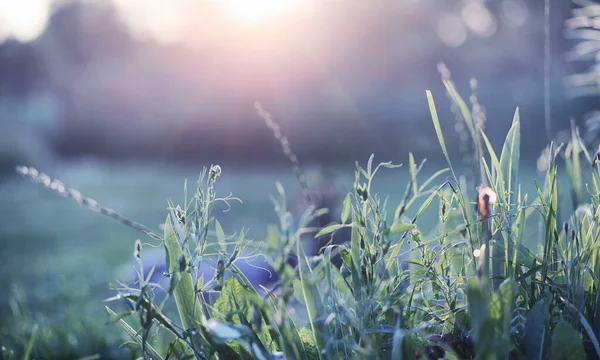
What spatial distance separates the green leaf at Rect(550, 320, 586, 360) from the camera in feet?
2.63

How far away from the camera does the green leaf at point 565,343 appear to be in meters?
0.80

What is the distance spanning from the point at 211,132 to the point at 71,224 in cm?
498

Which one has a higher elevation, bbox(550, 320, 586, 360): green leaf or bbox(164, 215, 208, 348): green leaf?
bbox(164, 215, 208, 348): green leaf

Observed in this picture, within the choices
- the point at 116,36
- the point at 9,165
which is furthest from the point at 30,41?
the point at 9,165

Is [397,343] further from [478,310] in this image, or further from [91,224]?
[91,224]

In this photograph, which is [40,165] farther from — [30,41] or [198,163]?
[30,41]

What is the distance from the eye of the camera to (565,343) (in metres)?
0.81

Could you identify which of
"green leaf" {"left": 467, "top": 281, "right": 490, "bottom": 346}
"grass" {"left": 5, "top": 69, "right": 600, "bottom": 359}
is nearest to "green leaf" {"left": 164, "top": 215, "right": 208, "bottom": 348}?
"grass" {"left": 5, "top": 69, "right": 600, "bottom": 359}

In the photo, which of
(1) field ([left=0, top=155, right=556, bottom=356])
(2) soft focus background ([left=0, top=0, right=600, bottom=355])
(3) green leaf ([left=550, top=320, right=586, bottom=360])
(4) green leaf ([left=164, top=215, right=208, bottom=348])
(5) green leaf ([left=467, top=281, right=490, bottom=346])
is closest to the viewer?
(5) green leaf ([left=467, top=281, right=490, bottom=346])

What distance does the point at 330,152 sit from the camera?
12383mm

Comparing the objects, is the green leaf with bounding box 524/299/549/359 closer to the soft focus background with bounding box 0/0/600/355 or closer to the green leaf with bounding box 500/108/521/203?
the green leaf with bounding box 500/108/521/203

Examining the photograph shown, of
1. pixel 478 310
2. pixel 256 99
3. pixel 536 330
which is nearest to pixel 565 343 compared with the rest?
pixel 536 330

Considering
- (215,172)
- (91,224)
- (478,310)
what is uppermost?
(215,172)

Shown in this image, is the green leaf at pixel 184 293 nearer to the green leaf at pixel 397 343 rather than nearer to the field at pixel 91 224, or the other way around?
the green leaf at pixel 397 343
